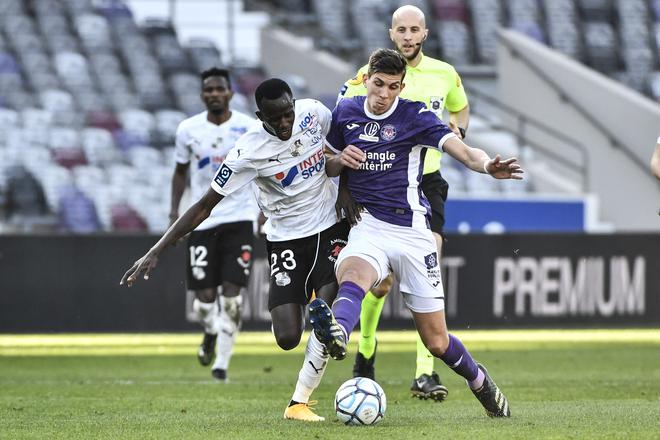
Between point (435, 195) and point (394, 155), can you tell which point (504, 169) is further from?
point (435, 195)

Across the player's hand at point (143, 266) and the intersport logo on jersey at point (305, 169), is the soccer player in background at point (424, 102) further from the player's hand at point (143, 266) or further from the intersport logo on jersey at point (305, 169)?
the player's hand at point (143, 266)

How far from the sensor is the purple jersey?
308 inches

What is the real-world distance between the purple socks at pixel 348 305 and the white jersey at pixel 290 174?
899mm

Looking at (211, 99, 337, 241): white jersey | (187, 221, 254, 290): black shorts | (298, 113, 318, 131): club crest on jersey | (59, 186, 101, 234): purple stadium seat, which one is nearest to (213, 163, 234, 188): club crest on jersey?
(211, 99, 337, 241): white jersey

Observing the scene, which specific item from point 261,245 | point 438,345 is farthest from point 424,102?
point 261,245

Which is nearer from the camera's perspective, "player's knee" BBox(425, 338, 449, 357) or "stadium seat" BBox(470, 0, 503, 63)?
"player's knee" BBox(425, 338, 449, 357)

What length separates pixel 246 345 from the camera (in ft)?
56.2

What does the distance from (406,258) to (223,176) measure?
1173 mm

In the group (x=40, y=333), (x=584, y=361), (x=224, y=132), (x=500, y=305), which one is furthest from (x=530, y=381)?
(x=40, y=333)

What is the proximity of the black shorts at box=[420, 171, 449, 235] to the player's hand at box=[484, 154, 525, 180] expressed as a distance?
8.75 ft

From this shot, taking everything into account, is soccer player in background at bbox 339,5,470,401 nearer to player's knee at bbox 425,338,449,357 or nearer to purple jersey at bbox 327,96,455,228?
purple jersey at bbox 327,96,455,228

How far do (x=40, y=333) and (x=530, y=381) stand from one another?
7.51 m

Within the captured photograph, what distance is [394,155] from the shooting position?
7867mm

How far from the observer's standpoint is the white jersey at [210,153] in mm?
11797
